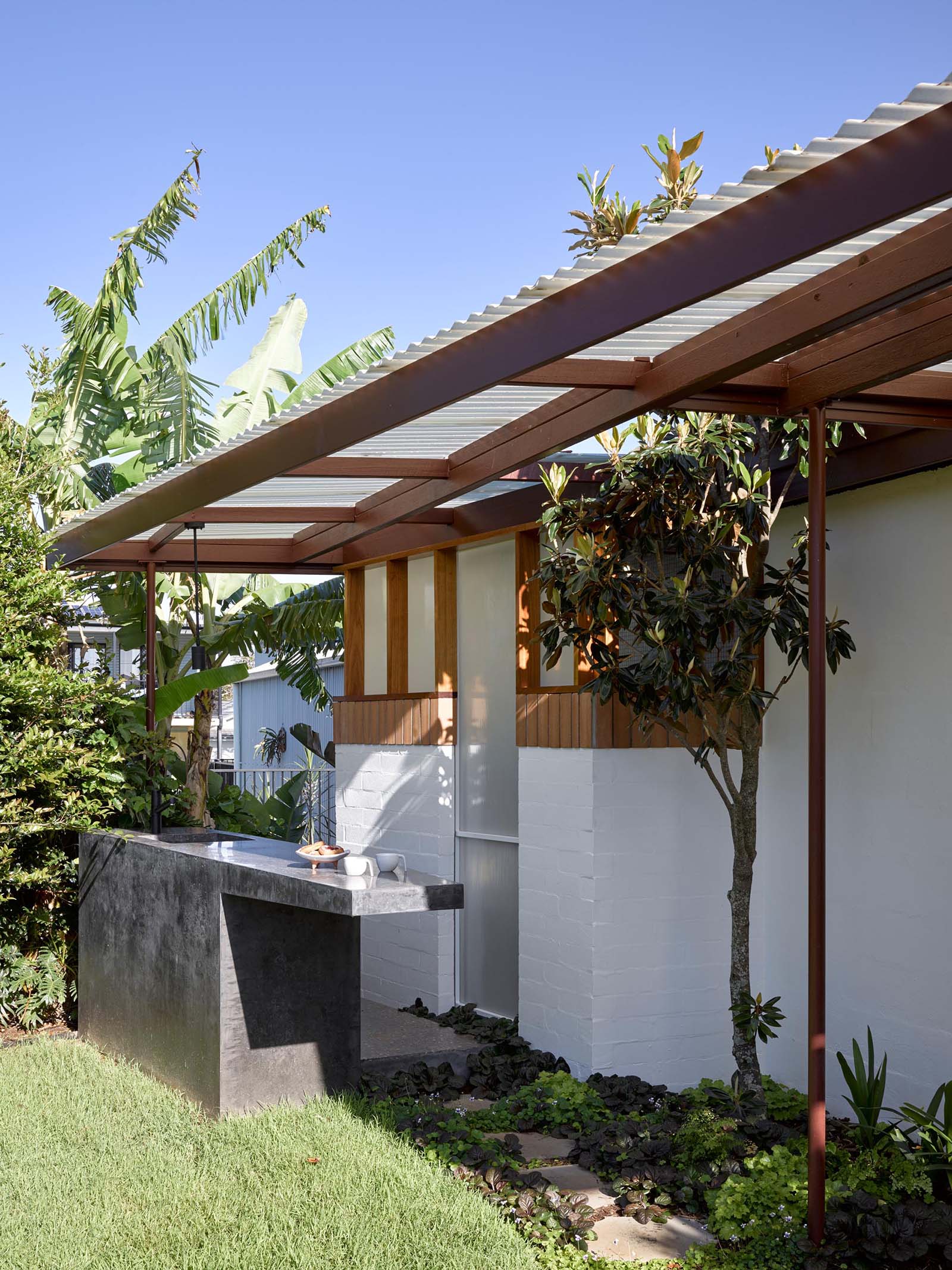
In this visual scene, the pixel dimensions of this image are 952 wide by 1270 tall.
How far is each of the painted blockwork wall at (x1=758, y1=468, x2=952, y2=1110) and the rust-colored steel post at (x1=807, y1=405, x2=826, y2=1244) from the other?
161cm

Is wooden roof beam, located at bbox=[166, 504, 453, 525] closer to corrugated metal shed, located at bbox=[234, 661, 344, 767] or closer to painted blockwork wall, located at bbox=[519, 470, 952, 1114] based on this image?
painted blockwork wall, located at bbox=[519, 470, 952, 1114]

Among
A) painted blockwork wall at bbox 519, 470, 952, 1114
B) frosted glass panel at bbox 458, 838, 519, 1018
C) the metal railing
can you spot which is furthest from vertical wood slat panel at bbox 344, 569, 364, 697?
the metal railing

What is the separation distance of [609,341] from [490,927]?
4754 mm

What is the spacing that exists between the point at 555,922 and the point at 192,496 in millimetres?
3084

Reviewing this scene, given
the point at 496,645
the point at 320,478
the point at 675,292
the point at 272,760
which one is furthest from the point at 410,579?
the point at 272,760

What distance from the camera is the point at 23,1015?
26.4 feet

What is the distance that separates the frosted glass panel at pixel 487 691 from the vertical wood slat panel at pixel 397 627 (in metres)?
0.74

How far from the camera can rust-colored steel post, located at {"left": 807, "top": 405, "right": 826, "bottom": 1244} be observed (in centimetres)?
431

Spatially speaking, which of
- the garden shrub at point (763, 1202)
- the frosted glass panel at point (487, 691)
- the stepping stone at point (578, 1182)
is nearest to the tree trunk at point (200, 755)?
the frosted glass panel at point (487, 691)

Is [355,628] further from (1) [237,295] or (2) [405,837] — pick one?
(1) [237,295]

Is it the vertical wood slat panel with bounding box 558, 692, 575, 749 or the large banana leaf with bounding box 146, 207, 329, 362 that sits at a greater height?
the large banana leaf with bounding box 146, 207, 329, 362

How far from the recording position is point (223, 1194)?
16.3 feet

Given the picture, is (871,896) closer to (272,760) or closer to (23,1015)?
(23,1015)

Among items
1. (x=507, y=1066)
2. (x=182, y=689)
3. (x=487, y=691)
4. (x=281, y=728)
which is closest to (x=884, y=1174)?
(x=507, y=1066)
